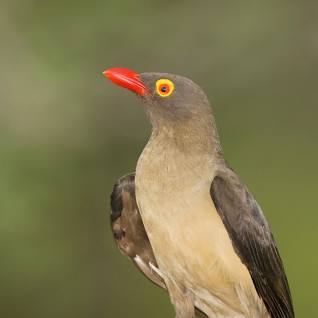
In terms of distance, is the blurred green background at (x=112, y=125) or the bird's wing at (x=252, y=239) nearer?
the bird's wing at (x=252, y=239)

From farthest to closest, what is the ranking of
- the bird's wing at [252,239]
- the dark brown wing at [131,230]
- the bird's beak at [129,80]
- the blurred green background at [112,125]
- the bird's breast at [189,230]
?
1. the blurred green background at [112,125]
2. the dark brown wing at [131,230]
3. the bird's beak at [129,80]
4. the bird's wing at [252,239]
5. the bird's breast at [189,230]

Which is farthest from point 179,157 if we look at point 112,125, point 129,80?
point 112,125

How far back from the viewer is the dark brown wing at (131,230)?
22.4 feet

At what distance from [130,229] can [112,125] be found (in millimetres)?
3760

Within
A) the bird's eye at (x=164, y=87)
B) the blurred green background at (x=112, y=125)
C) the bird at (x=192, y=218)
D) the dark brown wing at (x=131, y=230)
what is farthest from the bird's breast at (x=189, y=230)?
the blurred green background at (x=112, y=125)

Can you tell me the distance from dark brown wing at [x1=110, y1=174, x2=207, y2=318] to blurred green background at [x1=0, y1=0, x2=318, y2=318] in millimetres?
3125

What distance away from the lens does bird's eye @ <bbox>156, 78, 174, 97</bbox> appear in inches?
265

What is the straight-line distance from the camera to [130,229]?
22.7ft

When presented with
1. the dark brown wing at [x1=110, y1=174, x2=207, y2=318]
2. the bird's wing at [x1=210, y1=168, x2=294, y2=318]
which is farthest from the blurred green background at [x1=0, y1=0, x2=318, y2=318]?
the bird's wing at [x1=210, y1=168, x2=294, y2=318]

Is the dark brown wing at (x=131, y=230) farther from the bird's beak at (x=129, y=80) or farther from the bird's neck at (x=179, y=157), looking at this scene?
the bird's beak at (x=129, y=80)

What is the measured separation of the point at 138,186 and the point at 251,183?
512 cm

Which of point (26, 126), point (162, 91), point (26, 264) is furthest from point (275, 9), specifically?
point (162, 91)

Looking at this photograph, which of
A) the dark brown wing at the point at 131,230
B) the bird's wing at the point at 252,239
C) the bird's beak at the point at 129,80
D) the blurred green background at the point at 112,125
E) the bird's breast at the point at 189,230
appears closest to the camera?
the bird's breast at the point at 189,230

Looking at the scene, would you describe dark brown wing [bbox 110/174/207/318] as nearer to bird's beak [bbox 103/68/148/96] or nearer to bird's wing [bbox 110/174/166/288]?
bird's wing [bbox 110/174/166/288]
